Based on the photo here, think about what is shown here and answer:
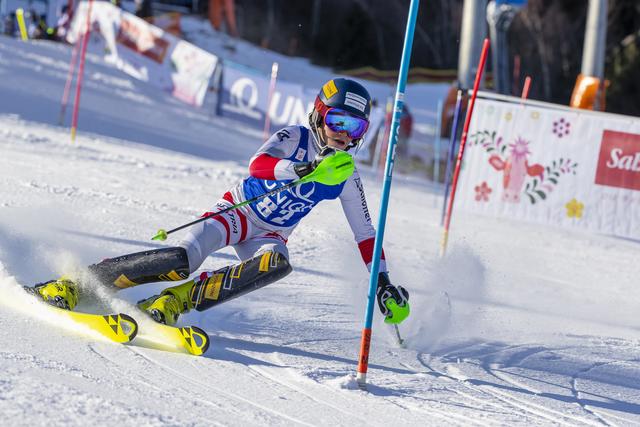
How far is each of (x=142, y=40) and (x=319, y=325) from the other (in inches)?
586

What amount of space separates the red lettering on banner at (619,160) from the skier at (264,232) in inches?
209

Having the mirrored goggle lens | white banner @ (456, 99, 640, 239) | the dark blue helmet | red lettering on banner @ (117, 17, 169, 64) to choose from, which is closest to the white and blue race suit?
the dark blue helmet

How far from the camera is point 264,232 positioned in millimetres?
5371

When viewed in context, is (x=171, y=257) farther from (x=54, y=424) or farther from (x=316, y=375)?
(x=54, y=424)

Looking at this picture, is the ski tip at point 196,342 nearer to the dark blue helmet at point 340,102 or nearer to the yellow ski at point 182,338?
the yellow ski at point 182,338

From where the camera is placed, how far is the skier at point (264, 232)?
4.75 m

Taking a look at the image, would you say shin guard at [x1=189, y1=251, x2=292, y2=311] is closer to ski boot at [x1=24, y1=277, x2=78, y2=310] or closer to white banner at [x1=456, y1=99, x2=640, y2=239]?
ski boot at [x1=24, y1=277, x2=78, y2=310]

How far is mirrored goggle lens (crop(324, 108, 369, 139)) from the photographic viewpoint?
506 centimetres

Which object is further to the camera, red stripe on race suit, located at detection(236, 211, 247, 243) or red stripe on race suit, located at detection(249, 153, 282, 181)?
red stripe on race suit, located at detection(236, 211, 247, 243)

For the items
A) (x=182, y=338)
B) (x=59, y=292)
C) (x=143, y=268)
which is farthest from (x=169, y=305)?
(x=59, y=292)

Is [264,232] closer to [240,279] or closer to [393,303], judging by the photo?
[240,279]

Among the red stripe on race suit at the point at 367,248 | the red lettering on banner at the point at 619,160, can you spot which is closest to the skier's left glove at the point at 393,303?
the red stripe on race suit at the point at 367,248

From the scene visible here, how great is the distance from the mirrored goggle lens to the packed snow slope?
1246mm

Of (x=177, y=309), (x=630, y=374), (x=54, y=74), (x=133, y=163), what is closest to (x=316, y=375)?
(x=177, y=309)
